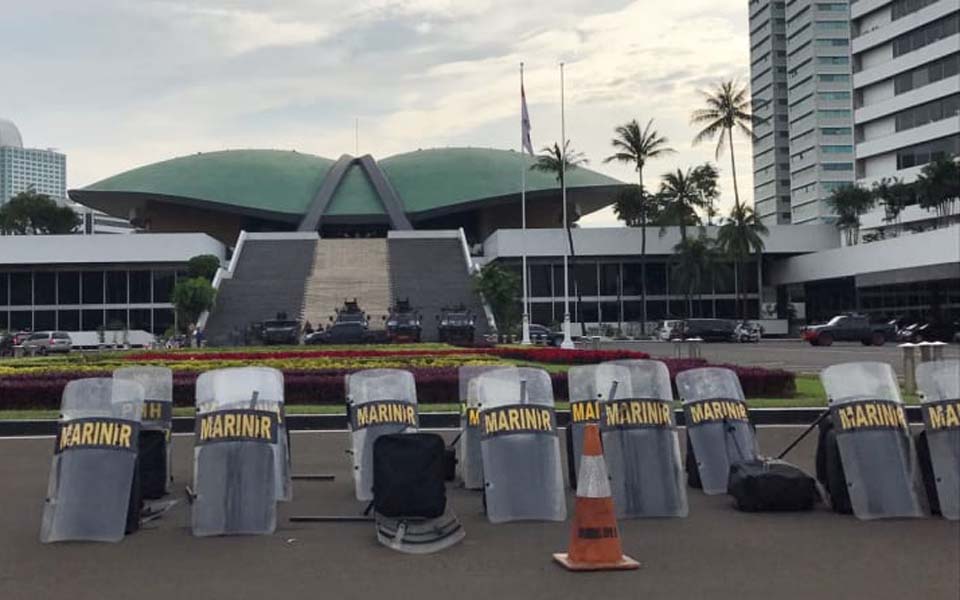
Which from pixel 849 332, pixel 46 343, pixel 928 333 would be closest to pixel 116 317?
pixel 46 343

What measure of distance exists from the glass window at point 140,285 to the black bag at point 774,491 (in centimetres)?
6678

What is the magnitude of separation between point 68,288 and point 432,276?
27.2 m

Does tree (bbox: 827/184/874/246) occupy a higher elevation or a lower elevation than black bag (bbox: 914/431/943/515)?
higher

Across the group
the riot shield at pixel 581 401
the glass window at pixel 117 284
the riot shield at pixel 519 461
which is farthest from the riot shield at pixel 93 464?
the glass window at pixel 117 284

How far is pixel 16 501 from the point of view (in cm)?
956

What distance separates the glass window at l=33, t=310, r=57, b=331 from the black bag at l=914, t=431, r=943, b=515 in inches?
2749

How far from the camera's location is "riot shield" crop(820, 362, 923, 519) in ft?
27.0

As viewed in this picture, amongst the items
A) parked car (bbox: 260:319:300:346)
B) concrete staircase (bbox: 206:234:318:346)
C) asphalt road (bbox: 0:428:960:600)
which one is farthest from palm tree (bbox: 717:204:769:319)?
asphalt road (bbox: 0:428:960:600)

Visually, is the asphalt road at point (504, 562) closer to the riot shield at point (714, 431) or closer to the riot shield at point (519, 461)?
the riot shield at point (519, 461)

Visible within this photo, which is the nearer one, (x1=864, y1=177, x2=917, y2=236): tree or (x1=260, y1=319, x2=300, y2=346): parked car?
(x1=260, y1=319, x2=300, y2=346): parked car

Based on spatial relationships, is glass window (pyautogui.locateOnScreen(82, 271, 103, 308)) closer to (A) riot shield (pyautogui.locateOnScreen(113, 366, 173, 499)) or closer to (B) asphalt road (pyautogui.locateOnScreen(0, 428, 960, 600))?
(A) riot shield (pyautogui.locateOnScreen(113, 366, 173, 499))

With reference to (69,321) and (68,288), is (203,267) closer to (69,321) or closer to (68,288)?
(69,321)

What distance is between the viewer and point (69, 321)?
69.5m

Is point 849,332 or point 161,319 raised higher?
point 161,319
